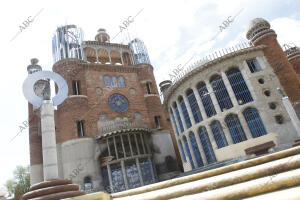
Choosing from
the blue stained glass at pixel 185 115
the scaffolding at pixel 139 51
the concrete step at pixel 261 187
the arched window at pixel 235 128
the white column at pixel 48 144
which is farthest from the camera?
the scaffolding at pixel 139 51

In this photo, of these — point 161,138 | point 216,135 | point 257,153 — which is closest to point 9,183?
point 161,138

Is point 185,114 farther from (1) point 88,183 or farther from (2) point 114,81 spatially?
(1) point 88,183

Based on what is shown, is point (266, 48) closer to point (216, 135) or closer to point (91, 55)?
point (216, 135)

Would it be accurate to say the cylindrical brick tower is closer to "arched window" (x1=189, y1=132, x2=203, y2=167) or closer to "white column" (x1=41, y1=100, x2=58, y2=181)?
"arched window" (x1=189, y1=132, x2=203, y2=167)

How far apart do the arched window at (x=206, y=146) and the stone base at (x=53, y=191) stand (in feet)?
48.5

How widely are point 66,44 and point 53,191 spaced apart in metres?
25.6

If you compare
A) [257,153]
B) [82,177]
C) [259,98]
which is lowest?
[257,153]

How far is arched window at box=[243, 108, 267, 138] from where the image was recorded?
59.3 ft

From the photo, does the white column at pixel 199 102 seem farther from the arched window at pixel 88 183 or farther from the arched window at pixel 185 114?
the arched window at pixel 88 183

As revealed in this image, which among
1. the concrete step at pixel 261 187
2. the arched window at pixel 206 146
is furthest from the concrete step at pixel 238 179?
the arched window at pixel 206 146

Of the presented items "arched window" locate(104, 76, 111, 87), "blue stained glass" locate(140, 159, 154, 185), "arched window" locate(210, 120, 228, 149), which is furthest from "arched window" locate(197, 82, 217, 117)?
"arched window" locate(104, 76, 111, 87)

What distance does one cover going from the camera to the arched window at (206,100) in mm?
21194

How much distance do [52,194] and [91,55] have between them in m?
29.8

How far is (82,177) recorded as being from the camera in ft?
75.7
